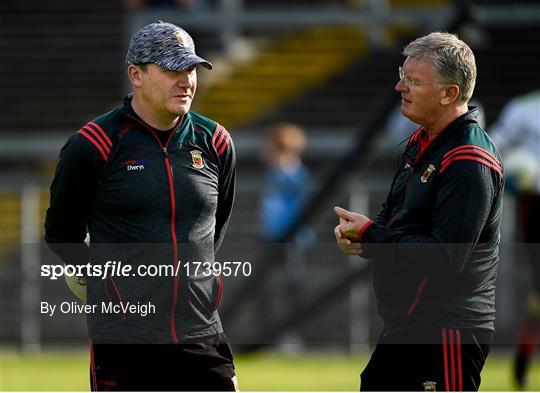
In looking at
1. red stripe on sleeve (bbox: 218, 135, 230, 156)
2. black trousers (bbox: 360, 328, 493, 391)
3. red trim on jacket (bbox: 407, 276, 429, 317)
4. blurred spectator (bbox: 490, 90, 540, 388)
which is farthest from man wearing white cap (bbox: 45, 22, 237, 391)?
blurred spectator (bbox: 490, 90, 540, 388)

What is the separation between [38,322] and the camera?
43.4 ft

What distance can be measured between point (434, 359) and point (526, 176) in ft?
17.2

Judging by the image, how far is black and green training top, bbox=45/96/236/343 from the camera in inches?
209

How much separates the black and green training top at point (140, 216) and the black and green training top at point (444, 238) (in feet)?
2.21

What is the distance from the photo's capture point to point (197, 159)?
545 cm

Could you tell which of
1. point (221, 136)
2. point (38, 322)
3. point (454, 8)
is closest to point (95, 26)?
point (38, 322)

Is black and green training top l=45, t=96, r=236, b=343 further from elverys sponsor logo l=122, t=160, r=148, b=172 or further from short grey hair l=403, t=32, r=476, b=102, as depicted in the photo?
short grey hair l=403, t=32, r=476, b=102

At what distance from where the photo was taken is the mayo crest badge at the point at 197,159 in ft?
17.8

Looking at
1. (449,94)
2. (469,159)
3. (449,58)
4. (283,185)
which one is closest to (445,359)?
(469,159)

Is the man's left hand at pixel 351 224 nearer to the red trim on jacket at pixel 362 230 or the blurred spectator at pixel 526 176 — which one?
the red trim on jacket at pixel 362 230

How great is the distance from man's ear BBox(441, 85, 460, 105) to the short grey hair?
0.05 ft

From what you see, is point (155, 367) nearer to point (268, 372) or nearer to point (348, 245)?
point (348, 245)

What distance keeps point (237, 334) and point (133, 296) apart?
25.1 ft

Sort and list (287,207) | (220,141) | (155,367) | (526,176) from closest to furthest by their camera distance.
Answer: (155,367), (220,141), (526,176), (287,207)
